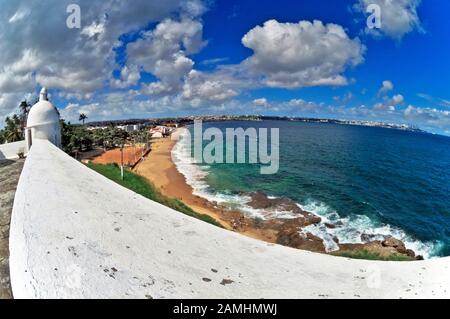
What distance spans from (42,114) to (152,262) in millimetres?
17455

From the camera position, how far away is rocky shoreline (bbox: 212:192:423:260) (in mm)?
19875

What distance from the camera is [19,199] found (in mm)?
6383

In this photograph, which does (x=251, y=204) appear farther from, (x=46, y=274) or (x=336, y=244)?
(x=46, y=274)

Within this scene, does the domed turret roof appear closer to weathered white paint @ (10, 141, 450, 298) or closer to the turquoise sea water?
weathered white paint @ (10, 141, 450, 298)

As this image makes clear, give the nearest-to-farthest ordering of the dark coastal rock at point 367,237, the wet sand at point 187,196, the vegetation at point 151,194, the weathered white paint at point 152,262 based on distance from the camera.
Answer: the weathered white paint at point 152,262 < the vegetation at point 151,194 < the dark coastal rock at point 367,237 < the wet sand at point 187,196

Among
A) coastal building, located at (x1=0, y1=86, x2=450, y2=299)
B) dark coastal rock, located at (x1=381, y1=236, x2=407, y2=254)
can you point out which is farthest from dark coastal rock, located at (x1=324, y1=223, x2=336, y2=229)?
coastal building, located at (x1=0, y1=86, x2=450, y2=299)

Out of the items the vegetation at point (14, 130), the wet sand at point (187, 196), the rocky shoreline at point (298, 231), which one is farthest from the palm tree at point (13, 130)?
the rocky shoreline at point (298, 231)

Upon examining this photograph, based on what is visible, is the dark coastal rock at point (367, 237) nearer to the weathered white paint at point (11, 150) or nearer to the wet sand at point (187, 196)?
the wet sand at point (187, 196)

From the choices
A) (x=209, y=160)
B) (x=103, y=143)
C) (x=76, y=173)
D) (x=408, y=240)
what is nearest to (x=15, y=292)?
(x=76, y=173)

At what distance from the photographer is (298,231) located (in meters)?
22.3

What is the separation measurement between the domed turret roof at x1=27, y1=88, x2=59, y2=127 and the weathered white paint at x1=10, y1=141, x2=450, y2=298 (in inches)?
511

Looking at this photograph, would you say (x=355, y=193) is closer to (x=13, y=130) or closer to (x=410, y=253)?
(x=410, y=253)

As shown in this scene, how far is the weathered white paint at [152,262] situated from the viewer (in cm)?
390

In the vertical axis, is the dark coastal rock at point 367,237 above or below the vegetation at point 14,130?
below
